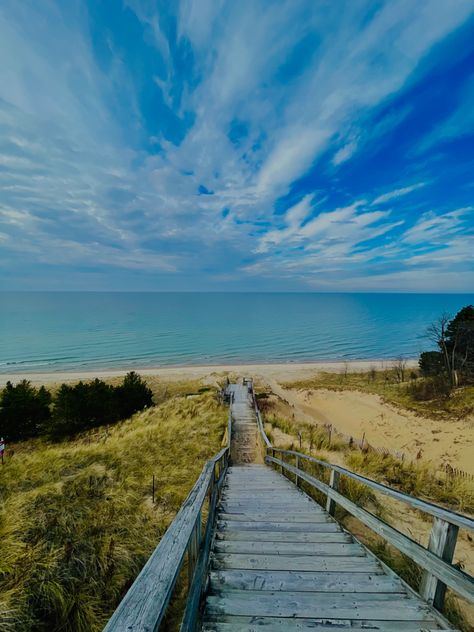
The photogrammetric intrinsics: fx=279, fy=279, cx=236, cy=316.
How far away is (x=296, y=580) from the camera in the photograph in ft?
8.18

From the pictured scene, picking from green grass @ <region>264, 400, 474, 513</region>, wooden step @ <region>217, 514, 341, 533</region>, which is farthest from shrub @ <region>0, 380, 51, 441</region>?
wooden step @ <region>217, 514, 341, 533</region>

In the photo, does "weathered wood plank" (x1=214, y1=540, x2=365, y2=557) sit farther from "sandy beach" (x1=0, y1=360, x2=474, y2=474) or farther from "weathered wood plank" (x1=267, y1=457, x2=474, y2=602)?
"sandy beach" (x1=0, y1=360, x2=474, y2=474)

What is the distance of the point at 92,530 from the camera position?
404cm

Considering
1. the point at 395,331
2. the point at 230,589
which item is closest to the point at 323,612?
the point at 230,589

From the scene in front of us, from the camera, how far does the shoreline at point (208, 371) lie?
103 ft

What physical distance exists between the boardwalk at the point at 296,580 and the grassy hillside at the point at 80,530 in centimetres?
130

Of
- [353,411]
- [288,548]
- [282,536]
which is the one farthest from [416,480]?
[353,411]

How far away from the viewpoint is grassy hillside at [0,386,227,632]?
2.81m

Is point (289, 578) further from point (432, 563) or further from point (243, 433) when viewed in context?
point (243, 433)

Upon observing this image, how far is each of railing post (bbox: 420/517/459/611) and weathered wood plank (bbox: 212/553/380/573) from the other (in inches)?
23.3

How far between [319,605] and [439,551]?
3.41 ft

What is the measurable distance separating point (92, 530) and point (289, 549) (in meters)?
2.89

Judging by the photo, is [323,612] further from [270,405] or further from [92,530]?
[270,405]

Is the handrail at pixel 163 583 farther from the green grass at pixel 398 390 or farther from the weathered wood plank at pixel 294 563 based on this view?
the green grass at pixel 398 390
